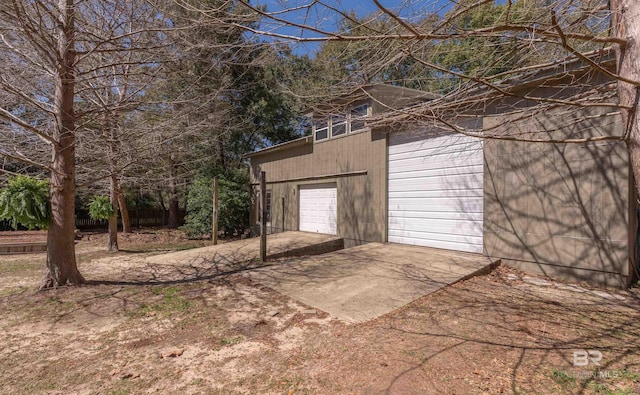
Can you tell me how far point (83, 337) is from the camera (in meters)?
4.10

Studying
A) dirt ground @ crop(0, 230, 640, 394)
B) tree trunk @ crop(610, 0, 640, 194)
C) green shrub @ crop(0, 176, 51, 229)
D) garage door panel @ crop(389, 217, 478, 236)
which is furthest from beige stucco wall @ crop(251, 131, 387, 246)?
green shrub @ crop(0, 176, 51, 229)

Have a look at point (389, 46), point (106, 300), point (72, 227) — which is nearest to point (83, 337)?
point (106, 300)

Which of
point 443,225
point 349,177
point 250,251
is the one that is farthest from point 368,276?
point 349,177

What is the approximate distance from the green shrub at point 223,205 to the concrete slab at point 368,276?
25.6 ft

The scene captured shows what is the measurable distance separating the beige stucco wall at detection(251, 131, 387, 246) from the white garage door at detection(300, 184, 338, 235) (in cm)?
27

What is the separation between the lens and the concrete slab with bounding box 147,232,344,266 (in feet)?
29.4

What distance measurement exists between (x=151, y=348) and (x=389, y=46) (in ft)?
14.2

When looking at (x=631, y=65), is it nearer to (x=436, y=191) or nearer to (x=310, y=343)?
(x=310, y=343)

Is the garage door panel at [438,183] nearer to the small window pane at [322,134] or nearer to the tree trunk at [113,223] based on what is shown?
the small window pane at [322,134]

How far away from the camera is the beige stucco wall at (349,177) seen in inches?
378

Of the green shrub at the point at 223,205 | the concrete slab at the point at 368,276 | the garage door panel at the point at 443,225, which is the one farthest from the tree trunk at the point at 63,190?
the green shrub at the point at 223,205

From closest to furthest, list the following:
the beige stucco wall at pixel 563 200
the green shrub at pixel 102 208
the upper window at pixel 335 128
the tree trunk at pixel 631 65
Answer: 1. the tree trunk at pixel 631 65
2. the beige stucco wall at pixel 563 200
3. the upper window at pixel 335 128
4. the green shrub at pixel 102 208

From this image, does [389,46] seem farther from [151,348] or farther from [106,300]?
[106,300]

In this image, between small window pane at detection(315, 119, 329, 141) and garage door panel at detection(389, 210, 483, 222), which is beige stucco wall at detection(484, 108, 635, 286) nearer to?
garage door panel at detection(389, 210, 483, 222)
